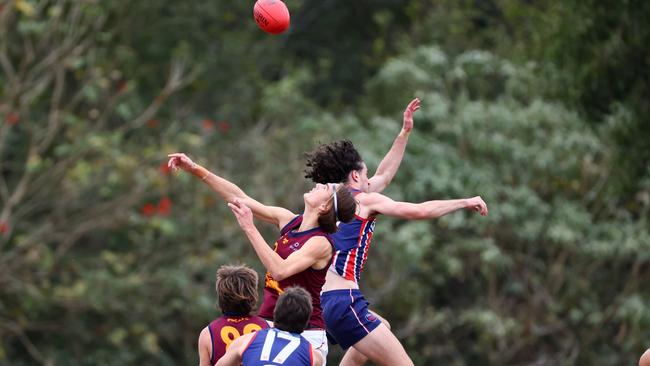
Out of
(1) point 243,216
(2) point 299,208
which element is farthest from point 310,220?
(2) point 299,208

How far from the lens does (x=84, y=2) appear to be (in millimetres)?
17578

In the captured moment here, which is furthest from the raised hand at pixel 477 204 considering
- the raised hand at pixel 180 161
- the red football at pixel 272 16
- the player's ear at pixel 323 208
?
the red football at pixel 272 16

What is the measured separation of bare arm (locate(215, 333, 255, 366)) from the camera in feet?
22.6

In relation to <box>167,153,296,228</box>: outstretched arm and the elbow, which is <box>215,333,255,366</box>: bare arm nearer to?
the elbow

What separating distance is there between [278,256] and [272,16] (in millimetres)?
2434

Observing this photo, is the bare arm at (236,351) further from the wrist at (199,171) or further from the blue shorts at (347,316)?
the wrist at (199,171)

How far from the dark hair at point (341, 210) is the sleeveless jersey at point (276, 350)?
3.00 ft

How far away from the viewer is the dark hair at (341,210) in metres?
7.43

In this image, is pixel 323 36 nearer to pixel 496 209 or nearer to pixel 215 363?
pixel 496 209

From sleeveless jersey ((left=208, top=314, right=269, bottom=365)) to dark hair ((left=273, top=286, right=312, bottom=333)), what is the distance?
2.38 feet

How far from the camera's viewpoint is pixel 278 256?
24.2 feet

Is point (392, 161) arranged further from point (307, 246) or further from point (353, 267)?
point (307, 246)

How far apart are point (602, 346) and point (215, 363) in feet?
39.6

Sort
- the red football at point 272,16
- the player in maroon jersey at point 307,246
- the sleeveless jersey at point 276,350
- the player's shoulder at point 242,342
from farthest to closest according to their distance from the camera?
1. the red football at point 272,16
2. the player in maroon jersey at point 307,246
3. the player's shoulder at point 242,342
4. the sleeveless jersey at point 276,350
